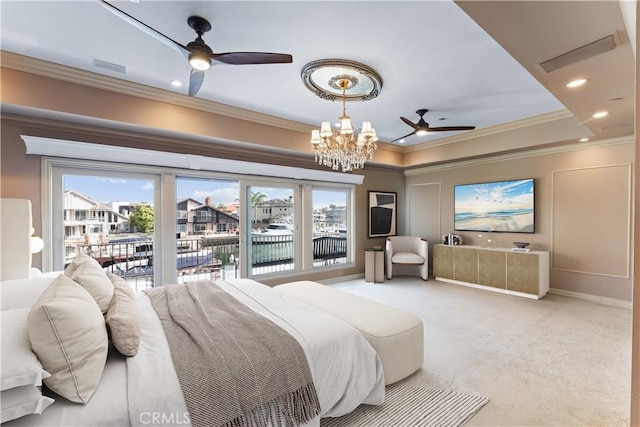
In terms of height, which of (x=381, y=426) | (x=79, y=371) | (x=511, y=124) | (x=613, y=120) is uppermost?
(x=511, y=124)

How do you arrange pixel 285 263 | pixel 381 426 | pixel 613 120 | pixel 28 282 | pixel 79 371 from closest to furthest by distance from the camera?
pixel 79 371, pixel 381 426, pixel 28 282, pixel 613 120, pixel 285 263

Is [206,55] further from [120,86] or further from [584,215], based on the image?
[584,215]

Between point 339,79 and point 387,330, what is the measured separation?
2.44m

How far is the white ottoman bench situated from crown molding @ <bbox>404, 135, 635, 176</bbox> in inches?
161

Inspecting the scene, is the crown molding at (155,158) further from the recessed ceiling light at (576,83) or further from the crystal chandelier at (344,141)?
the recessed ceiling light at (576,83)

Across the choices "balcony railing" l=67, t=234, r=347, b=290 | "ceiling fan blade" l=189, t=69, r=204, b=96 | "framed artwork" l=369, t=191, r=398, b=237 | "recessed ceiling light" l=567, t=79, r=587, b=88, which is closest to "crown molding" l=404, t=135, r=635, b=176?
"framed artwork" l=369, t=191, r=398, b=237

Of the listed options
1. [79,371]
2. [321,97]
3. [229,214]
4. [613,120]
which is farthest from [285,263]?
[613,120]

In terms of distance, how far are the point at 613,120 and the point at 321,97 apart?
329cm

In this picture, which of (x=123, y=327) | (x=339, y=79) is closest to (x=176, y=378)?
(x=123, y=327)

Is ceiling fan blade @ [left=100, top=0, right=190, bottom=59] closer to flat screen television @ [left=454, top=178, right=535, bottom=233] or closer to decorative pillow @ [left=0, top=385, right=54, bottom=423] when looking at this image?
decorative pillow @ [left=0, top=385, right=54, bottom=423]

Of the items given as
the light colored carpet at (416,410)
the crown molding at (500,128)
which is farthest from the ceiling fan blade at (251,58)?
the crown molding at (500,128)

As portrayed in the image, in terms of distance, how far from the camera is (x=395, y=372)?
2.07 metres

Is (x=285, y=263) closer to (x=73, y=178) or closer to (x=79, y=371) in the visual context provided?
(x=73, y=178)

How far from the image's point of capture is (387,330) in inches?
80.7
